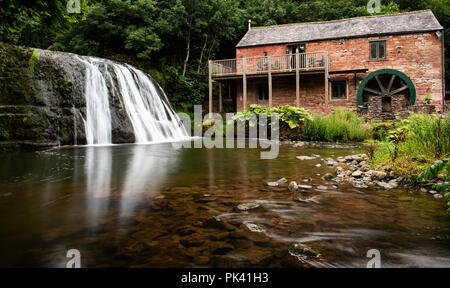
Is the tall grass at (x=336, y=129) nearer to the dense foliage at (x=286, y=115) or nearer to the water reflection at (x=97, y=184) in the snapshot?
the dense foliage at (x=286, y=115)

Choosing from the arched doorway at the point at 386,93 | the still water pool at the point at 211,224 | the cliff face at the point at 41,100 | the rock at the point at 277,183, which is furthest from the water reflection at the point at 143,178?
the arched doorway at the point at 386,93

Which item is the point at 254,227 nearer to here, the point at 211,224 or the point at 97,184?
the point at 211,224

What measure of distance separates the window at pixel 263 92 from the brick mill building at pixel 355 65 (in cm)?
32

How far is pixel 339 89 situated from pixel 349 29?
414cm

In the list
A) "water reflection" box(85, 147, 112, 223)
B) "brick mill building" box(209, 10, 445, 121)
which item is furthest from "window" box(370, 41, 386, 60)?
"water reflection" box(85, 147, 112, 223)

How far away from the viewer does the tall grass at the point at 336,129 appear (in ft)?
40.0

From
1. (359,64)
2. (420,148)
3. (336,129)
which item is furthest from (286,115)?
(359,64)

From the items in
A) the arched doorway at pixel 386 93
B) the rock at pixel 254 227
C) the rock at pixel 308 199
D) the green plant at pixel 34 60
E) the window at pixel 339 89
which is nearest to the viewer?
the rock at pixel 254 227

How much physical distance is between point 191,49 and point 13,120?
17.1 meters

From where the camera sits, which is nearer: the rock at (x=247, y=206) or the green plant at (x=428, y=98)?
the rock at (x=247, y=206)

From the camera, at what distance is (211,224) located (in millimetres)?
2814
